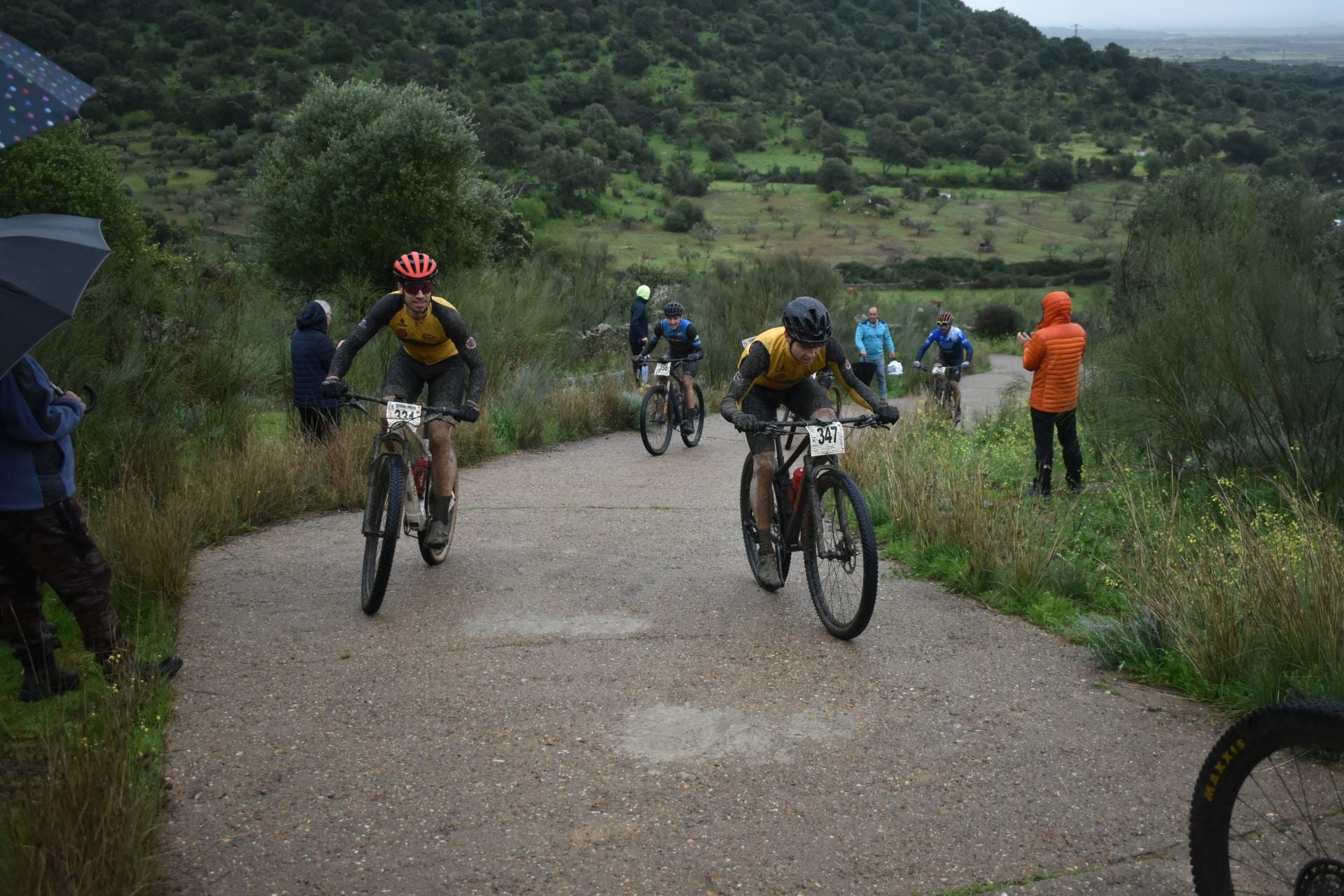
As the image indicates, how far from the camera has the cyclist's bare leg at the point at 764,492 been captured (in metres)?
7.06

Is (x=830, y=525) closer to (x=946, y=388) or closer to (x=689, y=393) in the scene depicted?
(x=689, y=393)

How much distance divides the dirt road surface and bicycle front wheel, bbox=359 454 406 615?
184mm

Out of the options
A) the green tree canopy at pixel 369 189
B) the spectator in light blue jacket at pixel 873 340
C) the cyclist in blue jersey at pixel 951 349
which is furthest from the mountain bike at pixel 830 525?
the green tree canopy at pixel 369 189

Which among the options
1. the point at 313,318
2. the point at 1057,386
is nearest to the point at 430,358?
the point at 313,318

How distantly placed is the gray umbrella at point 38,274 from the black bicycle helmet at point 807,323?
3.38 metres

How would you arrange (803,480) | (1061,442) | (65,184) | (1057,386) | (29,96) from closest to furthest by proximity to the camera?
(29,96)
(803,480)
(1057,386)
(1061,442)
(65,184)

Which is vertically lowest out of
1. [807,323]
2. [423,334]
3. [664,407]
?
[664,407]

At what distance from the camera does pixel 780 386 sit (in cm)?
725

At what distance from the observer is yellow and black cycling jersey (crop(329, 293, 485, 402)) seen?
7379 mm

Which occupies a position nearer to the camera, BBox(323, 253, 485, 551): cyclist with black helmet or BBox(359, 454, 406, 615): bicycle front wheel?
BBox(359, 454, 406, 615): bicycle front wheel

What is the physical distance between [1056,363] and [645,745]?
7175 millimetres

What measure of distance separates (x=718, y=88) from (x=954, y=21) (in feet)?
138

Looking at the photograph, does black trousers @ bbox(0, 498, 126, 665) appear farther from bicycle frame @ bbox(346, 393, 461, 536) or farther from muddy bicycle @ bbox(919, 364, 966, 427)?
muddy bicycle @ bbox(919, 364, 966, 427)

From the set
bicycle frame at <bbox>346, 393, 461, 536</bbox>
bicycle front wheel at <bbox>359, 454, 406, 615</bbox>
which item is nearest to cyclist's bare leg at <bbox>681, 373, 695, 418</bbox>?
bicycle frame at <bbox>346, 393, 461, 536</bbox>
